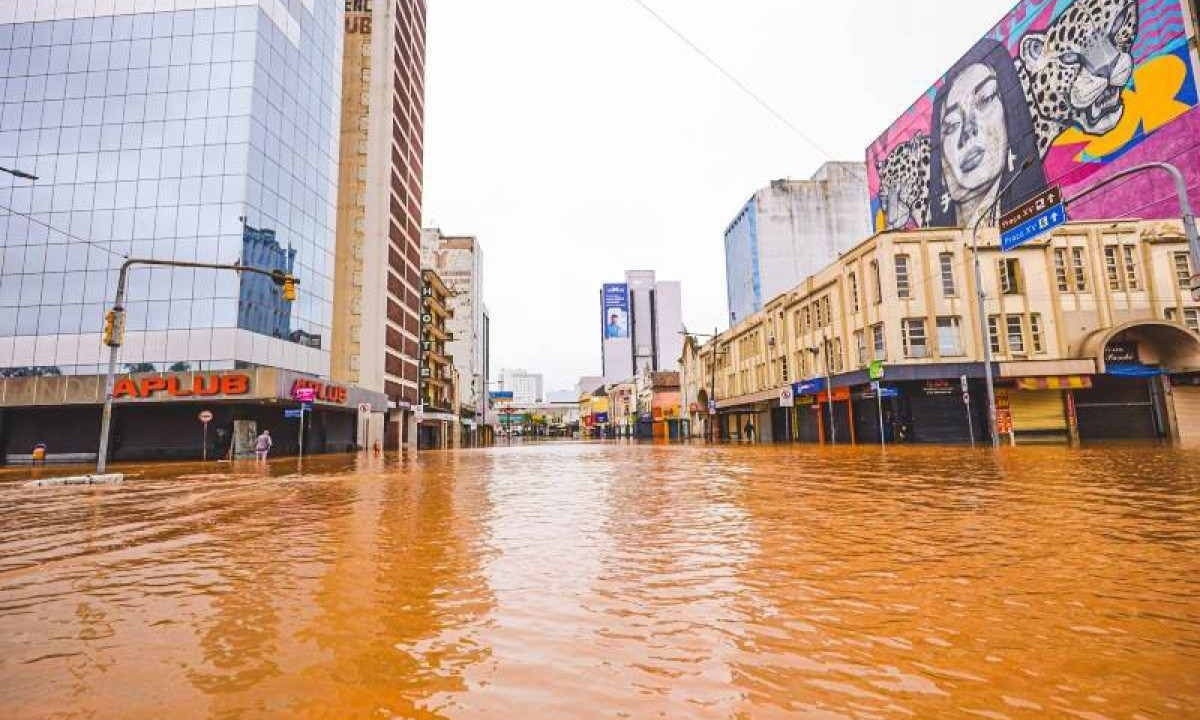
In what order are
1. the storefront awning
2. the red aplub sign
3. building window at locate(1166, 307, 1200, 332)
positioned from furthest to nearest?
the red aplub sign
building window at locate(1166, 307, 1200, 332)
the storefront awning

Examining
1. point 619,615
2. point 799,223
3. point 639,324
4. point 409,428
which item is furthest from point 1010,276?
point 639,324

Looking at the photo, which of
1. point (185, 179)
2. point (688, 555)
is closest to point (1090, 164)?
point (688, 555)

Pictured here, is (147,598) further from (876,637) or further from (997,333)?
(997,333)

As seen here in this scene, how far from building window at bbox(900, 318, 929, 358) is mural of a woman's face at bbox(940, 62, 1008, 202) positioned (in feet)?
83.0

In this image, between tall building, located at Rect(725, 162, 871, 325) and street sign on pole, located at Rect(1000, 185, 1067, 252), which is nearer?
street sign on pole, located at Rect(1000, 185, 1067, 252)

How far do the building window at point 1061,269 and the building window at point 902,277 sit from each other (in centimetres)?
771

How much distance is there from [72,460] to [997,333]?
52682 mm

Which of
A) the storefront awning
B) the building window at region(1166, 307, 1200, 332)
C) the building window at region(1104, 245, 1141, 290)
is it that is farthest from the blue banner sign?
the building window at region(1166, 307, 1200, 332)

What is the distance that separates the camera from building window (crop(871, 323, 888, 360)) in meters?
33.6

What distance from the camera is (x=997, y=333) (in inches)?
1292

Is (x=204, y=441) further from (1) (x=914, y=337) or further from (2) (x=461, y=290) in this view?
(2) (x=461, y=290)

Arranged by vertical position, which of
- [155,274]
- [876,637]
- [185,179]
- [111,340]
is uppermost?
[185,179]

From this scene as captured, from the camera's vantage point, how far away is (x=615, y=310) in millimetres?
178500

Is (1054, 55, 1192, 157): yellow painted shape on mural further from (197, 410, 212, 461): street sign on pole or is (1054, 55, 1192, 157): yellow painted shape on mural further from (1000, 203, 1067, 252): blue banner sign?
(197, 410, 212, 461): street sign on pole
